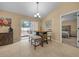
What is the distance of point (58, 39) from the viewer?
595 centimetres

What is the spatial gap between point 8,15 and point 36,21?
5.47 feet

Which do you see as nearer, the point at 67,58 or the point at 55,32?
the point at 67,58

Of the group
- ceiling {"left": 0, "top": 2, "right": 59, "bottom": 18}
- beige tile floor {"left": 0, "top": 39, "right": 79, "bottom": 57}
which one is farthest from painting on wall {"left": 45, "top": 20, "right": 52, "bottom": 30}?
beige tile floor {"left": 0, "top": 39, "right": 79, "bottom": 57}

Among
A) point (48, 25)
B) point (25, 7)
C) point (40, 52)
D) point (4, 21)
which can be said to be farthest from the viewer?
point (48, 25)

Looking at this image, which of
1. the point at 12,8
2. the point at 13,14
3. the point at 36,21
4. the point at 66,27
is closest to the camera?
the point at 12,8

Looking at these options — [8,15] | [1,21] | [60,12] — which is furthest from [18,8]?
[60,12]

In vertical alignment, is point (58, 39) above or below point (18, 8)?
below

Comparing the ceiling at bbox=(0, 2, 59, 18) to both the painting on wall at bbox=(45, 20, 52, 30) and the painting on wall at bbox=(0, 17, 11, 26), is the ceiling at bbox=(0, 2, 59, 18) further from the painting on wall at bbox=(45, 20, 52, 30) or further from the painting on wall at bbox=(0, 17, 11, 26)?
the painting on wall at bbox=(45, 20, 52, 30)

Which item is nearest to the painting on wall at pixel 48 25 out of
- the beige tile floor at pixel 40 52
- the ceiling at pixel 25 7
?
the ceiling at pixel 25 7

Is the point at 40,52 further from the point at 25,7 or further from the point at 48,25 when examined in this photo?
the point at 48,25

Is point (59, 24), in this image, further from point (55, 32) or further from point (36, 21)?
point (36, 21)

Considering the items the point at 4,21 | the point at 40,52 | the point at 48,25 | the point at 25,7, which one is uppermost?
the point at 25,7

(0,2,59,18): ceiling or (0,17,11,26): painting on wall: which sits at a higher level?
(0,2,59,18): ceiling

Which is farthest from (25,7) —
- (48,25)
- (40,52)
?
(40,52)
